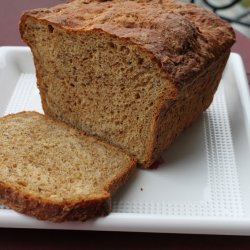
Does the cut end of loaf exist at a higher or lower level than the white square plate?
higher

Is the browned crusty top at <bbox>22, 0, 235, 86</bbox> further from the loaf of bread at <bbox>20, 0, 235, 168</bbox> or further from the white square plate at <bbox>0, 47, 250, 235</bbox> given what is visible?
the white square plate at <bbox>0, 47, 250, 235</bbox>

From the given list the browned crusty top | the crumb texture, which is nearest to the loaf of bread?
the browned crusty top

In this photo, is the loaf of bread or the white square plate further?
the loaf of bread

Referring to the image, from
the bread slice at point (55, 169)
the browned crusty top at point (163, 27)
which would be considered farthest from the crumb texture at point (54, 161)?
the browned crusty top at point (163, 27)

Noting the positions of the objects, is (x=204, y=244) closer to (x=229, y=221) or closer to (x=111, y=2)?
(x=229, y=221)

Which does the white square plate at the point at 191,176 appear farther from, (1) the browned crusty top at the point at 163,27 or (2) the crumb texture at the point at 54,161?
(1) the browned crusty top at the point at 163,27
